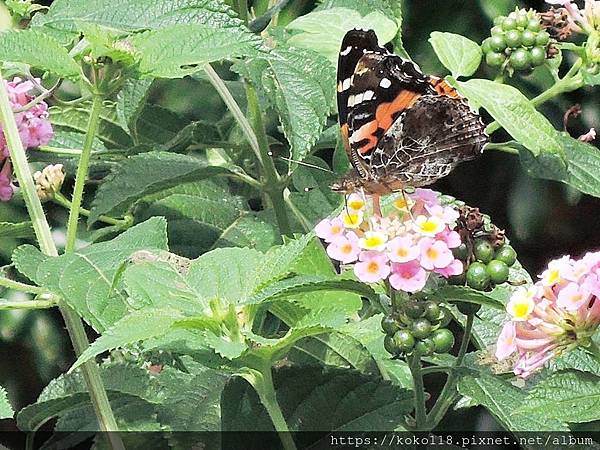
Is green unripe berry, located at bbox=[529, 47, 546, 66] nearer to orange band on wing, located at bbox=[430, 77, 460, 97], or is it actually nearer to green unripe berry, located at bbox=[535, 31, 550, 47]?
green unripe berry, located at bbox=[535, 31, 550, 47]

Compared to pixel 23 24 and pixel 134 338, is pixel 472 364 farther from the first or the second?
pixel 23 24

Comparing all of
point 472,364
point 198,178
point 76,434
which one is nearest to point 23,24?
point 198,178

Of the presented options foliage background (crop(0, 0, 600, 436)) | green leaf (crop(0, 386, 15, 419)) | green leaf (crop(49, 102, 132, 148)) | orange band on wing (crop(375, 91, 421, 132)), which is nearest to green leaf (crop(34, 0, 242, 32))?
orange band on wing (crop(375, 91, 421, 132))

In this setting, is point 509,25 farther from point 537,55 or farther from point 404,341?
point 404,341

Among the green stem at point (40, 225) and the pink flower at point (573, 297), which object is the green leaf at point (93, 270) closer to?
the green stem at point (40, 225)

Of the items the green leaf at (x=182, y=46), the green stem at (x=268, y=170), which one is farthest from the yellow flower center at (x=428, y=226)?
the green stem at (x=268, y=170)
